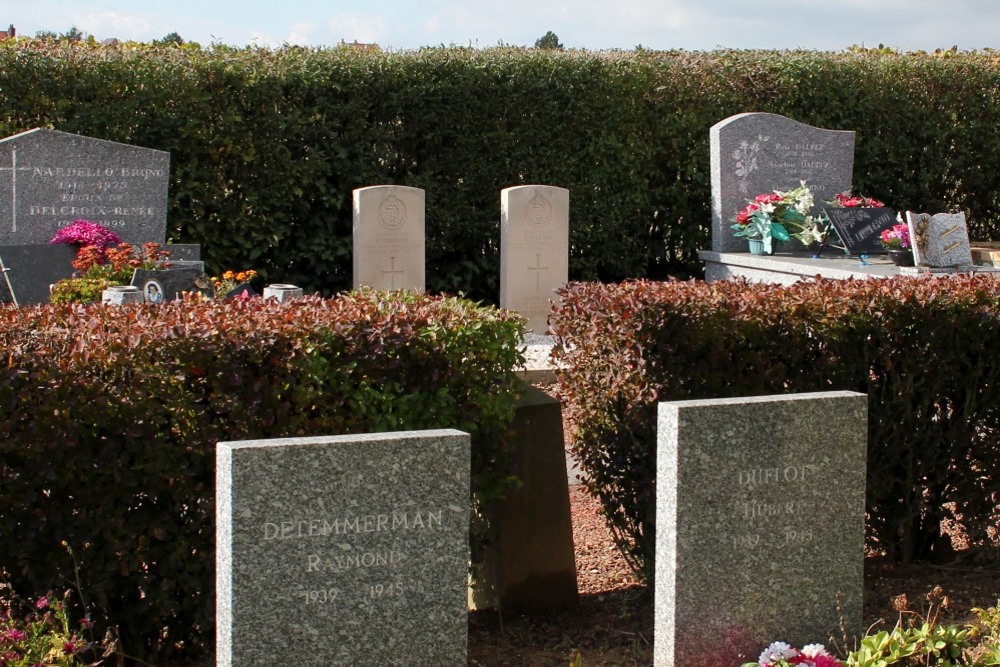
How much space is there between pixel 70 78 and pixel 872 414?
25.8 feet

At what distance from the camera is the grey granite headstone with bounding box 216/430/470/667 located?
10.4ft

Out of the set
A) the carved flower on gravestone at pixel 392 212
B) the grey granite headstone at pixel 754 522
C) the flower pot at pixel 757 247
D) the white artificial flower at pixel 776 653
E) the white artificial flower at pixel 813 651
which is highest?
the carved flower on gravestone at pixel 392 212

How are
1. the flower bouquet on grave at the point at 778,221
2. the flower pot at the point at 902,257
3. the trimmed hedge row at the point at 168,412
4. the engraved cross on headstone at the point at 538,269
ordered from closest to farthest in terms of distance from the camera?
the trimmed hedge row at the point at 168,412 → the flower pot at the point at 902,257 → the engraved cross on headstone at the point at 538,269 → the flower bouquet on grave at the point at 778,221

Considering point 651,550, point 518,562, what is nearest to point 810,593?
point 651,550

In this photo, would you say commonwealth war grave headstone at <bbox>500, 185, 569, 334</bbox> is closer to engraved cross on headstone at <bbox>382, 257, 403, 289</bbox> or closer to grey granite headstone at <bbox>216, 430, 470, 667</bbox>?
engraved cross on headstone at <bbox>382, 257, 403, 289</bbox>

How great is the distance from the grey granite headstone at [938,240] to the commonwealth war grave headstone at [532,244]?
294cm

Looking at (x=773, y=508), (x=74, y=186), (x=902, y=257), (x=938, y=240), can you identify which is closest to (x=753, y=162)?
(x=902, y=257)

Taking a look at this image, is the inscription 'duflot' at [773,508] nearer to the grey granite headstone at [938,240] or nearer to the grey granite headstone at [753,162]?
Result: the grey granite headstone at [938,240]

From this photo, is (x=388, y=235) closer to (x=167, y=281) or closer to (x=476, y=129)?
(x=476, y=129)

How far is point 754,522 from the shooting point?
12.3 feet

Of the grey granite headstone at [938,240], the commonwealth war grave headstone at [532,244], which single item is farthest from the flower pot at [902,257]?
the commonwealth war grave headstone at [532,244]

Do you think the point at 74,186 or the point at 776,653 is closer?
the point at 776,653

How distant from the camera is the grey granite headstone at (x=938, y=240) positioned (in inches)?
369

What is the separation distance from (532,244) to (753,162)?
8.61 ft
